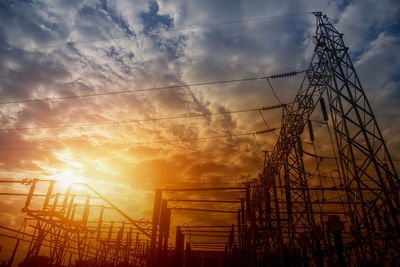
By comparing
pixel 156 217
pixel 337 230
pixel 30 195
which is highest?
pixel 30 195

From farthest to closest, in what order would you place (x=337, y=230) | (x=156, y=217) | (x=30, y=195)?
(x=156, y=217) < (x=30, y=195) < (x=337, y=230)

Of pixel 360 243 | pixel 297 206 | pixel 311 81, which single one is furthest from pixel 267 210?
pixel 311 81

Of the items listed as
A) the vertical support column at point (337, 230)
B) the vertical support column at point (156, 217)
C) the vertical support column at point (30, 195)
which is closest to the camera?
the vertical support column at point (337, 230)

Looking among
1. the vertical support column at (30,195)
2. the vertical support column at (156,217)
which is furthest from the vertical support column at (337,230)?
the vertical support column at (30,195)

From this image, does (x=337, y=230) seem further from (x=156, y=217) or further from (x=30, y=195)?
(x=30, y=195)

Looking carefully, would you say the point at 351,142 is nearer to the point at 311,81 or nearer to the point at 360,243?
the point at 360,243

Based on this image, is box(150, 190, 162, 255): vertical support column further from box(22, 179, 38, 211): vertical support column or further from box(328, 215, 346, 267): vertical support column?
A: box(328, 215, 346, 267): vertical support column

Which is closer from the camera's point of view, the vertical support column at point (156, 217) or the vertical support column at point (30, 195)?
the vertical support column at point (30, 195)

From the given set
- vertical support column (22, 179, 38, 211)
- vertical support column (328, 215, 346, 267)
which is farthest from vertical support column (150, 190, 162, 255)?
vertical support column (328, 215, 346, 267)

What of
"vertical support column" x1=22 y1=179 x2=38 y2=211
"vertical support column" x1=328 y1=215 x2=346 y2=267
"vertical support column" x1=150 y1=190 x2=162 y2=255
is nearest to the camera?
"vertical support column" x1=328 y1=215 x2=346 y2=267

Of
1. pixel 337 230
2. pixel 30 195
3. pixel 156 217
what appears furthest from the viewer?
pixel 156 217

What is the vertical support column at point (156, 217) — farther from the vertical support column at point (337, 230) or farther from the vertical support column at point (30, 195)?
the vertical support column at point (337, 230)

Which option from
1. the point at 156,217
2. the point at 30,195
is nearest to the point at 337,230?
the point at 156,217

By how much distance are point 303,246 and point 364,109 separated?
30.0ft
